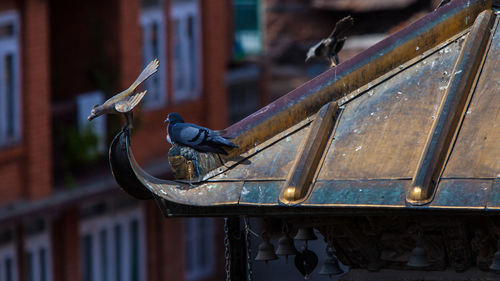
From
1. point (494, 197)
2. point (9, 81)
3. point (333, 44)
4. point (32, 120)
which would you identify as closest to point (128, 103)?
point (333, 44)

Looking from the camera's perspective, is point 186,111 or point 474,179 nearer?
point 474,179

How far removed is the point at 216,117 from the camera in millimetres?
27594

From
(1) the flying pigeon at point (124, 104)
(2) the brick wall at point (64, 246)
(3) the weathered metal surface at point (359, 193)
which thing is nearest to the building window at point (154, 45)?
(2) the brick wall at point (64, 246)

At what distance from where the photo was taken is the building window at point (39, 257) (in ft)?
71.7

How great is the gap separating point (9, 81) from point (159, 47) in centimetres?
490

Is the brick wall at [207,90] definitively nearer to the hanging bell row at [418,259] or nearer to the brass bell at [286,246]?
the brass bell at [286,246]

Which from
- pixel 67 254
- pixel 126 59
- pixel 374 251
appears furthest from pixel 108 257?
pixel 374 251

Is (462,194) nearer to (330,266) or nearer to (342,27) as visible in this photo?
(330,266)

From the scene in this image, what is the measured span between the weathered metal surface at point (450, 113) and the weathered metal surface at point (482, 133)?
5 centimetres

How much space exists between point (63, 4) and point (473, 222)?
17.8 m

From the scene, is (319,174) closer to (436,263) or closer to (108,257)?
(436,263)

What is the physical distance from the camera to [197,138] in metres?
7.36

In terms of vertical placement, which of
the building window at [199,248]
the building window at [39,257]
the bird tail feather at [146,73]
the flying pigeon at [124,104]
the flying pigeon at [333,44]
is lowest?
the building window at [199,248]

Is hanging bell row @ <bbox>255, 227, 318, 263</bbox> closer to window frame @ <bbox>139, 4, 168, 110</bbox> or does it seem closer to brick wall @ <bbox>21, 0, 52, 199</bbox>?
brick wall @ <bbox>21, 0, 52, 199</bbox>
